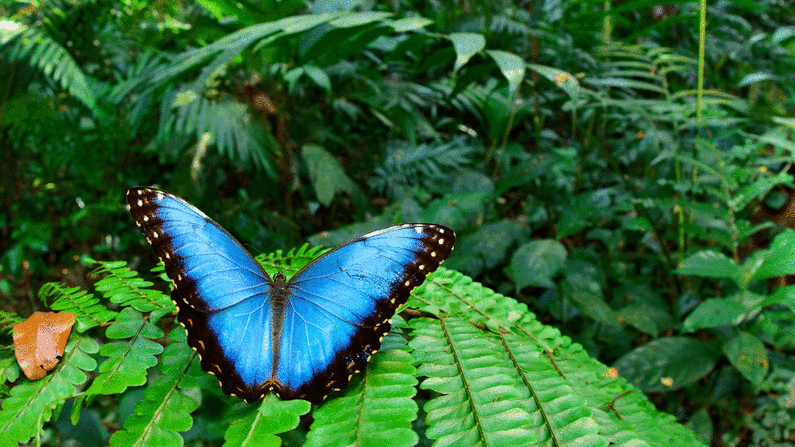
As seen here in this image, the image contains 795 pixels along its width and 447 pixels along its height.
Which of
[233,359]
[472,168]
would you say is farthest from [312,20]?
[472,168]

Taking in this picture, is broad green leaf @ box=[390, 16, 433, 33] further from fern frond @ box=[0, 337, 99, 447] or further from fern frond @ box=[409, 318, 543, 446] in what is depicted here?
fern frond @ box=[0, 337, 99, 447]

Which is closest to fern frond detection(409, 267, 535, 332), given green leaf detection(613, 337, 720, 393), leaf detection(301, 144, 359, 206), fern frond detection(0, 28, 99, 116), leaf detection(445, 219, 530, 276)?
leaf detection(445, 219, 530, 276)

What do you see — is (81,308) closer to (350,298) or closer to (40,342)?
(40,342)

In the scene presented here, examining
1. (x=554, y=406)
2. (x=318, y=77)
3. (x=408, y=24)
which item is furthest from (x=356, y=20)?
(x=554, y=406)

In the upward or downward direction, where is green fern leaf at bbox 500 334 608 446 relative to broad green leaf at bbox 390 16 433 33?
downward

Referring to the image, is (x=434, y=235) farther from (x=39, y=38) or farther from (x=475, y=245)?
(x=39, y=38)

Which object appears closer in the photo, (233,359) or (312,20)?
(233,359)
